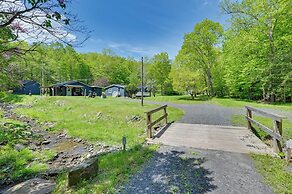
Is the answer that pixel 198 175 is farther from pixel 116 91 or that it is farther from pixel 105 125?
pixel 116 91

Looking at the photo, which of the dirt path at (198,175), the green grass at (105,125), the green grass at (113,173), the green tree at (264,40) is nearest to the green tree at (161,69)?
the green tree at (264,40)

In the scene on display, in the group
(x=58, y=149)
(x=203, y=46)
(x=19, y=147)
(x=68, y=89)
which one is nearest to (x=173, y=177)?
(x=58, y=149)

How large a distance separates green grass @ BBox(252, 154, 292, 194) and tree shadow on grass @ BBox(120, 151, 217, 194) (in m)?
1.05

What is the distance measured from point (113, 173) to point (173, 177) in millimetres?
1289

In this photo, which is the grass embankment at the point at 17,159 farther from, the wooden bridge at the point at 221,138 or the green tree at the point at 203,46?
the green tree at the point at 203,46

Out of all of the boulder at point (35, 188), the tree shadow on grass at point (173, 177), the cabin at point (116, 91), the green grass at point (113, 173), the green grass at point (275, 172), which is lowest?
the boulder at point (35, 188)

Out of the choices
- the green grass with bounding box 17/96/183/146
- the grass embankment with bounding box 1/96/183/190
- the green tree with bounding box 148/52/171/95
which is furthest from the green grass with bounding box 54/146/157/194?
the green tree with bounding box 148/52/171/95

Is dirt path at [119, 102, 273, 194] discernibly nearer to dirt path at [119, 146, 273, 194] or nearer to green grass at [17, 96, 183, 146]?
dirt path at [119, 146, 273, 194]

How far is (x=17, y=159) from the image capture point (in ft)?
19.6

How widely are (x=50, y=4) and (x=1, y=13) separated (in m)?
0.91

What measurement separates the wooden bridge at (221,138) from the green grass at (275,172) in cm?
50

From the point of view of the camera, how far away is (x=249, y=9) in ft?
55.3

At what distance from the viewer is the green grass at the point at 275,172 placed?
9.27 ft

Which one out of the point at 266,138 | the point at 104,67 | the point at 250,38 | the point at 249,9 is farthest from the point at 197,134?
the point at 104,67
